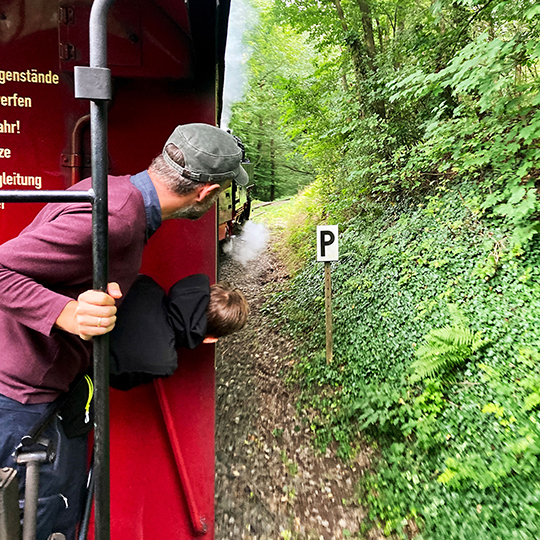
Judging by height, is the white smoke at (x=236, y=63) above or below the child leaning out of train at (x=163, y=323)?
above

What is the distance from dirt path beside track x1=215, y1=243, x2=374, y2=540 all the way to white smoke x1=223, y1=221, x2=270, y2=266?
6161mm

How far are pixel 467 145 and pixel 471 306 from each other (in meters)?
2.08

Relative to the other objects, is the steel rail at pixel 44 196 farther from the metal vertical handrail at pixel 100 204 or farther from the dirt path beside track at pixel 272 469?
the dirt path beside track at pixel 272 469

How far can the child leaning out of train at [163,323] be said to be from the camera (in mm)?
1543

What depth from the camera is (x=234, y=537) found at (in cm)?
304

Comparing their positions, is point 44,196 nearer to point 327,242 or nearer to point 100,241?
point 100,241

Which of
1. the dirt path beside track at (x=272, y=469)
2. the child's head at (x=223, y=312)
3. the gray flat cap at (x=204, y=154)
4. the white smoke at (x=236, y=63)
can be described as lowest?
the dirt path beside track at (x=272, y=469)

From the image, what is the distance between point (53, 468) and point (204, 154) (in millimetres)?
1298

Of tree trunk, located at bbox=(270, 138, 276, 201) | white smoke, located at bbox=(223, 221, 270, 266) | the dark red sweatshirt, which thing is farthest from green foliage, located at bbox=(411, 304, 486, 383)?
tree trunk, located at bbox=(270, 138, 276, 201)

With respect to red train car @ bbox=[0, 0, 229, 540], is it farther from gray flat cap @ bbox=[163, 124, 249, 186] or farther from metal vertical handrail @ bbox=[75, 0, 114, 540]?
metal vertical handrail @ bbox=[75, 0, 114, 540]

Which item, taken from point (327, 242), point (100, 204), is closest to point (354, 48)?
point (327, 242)

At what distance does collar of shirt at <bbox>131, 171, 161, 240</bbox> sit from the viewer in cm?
135

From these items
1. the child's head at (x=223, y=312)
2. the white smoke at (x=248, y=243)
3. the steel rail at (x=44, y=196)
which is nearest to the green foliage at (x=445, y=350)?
the child's head at (x=223, y=312)

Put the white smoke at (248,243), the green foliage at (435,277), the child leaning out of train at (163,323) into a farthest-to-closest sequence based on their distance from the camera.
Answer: the white smoke at (248,243)
the green foliage at (435,277)
the child leaning out of train at (163,323)
